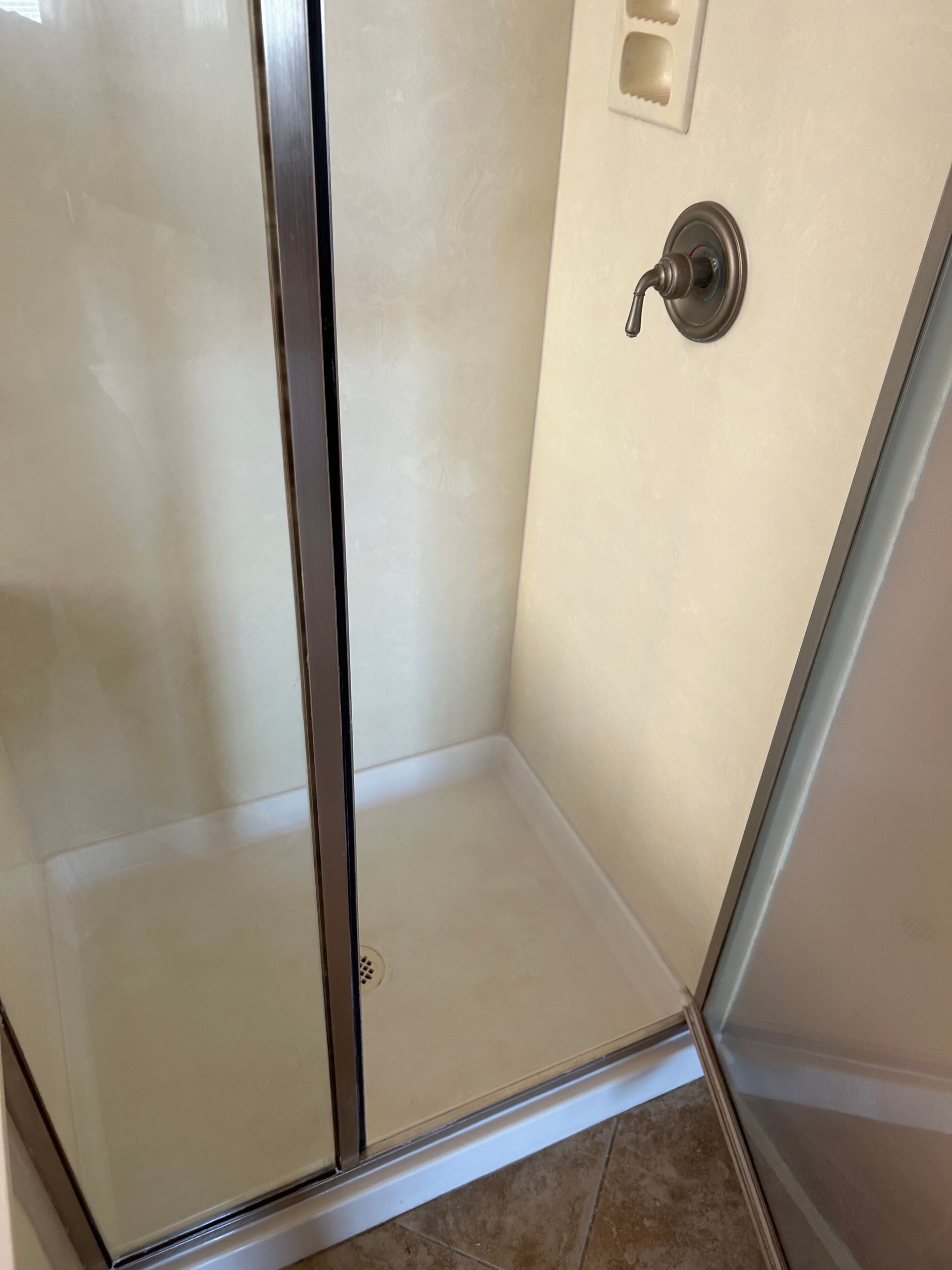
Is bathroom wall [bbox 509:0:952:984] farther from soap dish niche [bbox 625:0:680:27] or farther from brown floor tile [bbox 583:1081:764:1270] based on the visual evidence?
brown floor tile [bbox 583:1081:764:1270]

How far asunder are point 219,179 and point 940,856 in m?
0.93

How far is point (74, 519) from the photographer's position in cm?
98

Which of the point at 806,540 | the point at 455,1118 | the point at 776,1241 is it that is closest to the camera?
the point at 806,540

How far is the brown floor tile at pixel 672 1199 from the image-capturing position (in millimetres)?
1280

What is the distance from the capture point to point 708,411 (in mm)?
1175

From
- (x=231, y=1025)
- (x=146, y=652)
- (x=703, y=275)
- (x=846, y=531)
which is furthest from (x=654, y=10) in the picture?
(x=231, y=1025)

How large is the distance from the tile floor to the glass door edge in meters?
0.33

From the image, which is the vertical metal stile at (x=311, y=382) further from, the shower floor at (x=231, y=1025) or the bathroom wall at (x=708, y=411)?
the bathroom wall at (x=708, y=411)

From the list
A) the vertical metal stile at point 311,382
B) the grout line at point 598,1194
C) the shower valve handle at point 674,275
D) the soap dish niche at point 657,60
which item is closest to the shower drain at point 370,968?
the grout line at point 598,1194

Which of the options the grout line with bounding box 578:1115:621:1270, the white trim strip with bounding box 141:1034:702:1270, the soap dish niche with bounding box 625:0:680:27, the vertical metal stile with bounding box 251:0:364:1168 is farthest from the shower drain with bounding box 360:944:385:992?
the soap dish niche with bounding box 625:0:680:27

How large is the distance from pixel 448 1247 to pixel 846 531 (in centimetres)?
114

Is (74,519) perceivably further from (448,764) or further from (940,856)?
(448,764)

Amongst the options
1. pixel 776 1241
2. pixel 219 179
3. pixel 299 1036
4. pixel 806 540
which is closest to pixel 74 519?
pixel 219 179

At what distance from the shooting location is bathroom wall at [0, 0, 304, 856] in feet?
2.22
